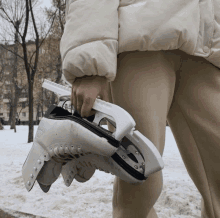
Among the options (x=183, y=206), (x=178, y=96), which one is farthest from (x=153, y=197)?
(x=183, y=206)

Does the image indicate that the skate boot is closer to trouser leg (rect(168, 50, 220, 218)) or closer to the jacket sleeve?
the jacket sleeve

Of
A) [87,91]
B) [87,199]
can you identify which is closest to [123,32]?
[87,91]

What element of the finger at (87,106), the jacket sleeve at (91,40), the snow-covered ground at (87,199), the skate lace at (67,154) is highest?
the jacket sleeve at (91,40)

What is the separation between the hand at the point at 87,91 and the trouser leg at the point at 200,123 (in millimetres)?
382

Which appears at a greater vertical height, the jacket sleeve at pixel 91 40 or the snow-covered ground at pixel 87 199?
the jacket sleeve at pixel 91 40

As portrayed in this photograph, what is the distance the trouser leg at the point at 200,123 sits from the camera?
1071mm

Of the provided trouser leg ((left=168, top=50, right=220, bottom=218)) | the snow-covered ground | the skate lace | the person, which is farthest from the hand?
the snow-covered ground

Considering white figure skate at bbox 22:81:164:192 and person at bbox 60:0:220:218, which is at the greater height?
person at bbox 60:0:220:218

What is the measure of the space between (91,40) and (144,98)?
0.30m

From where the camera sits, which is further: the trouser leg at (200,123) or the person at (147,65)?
the trouser leg at (200,123)

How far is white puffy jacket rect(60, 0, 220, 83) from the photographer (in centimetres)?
92

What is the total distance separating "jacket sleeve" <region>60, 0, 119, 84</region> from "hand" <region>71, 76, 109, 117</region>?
1.1 inches

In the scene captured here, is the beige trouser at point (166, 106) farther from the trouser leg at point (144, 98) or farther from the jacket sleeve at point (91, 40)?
the jacket sleeve at point (91, 40)

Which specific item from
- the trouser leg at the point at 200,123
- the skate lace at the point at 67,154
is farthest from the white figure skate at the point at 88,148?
the trouser leg at the point at 200,123
